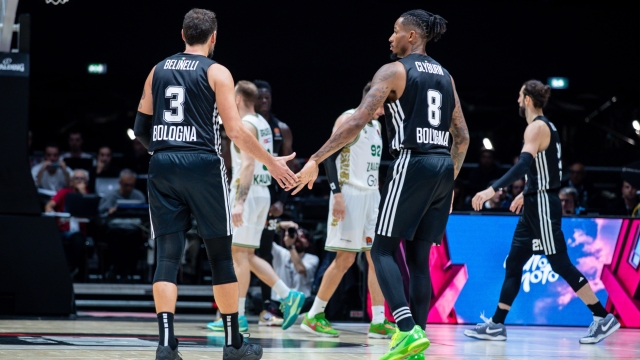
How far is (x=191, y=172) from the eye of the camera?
4867 mm

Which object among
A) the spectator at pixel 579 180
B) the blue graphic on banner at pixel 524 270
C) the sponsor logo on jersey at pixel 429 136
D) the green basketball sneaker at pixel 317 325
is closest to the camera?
the sponsor logo on jersey at pixel 429 136

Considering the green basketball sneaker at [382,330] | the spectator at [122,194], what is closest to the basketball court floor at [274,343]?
the green basketball sneaker at [382,330]

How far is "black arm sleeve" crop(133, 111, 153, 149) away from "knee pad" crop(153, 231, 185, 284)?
2.19 feet

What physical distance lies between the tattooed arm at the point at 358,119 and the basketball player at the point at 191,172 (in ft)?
0.94

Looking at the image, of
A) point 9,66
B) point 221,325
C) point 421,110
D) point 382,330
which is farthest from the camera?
point 9,66

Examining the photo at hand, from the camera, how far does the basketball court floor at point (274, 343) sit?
5645mm

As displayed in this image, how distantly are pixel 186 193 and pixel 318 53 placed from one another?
10.1 meters

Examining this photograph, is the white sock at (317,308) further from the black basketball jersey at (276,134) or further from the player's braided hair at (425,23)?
the player's braided hair at (425,23)

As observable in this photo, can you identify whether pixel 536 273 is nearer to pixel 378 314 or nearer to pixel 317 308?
pixel 378 314

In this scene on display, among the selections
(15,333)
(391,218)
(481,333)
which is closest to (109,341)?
(15,333)

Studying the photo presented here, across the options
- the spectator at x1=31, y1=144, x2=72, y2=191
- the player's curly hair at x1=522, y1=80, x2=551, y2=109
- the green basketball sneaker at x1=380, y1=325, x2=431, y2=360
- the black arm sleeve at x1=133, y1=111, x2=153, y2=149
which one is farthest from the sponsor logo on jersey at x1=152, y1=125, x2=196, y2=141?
the spectator at x1=31, y1=144, x2=72, y2=191

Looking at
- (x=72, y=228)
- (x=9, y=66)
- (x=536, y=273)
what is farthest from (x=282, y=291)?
(x=72, y=228)

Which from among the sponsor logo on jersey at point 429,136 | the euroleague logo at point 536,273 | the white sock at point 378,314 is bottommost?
the white sock at point 378,314

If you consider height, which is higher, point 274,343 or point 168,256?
point 168,256
